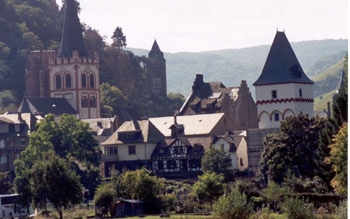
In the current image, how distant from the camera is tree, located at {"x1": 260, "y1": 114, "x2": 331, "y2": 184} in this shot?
360ft

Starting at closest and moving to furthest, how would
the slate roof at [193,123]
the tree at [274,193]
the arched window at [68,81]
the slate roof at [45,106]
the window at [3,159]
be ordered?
the tree at [274,193] → the slate roof at [193,123] → the window at [3,159] → the slate roof at [45,106] → the arched window at [68,81]

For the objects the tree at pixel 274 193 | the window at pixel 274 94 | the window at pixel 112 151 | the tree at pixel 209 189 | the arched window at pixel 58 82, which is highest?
the arched window at pixel 58 82

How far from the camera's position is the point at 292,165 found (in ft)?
362

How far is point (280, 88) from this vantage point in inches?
5458

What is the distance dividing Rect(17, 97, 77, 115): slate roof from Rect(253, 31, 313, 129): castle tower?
3945cm

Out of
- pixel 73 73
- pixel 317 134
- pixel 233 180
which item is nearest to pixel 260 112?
pixel 233 180

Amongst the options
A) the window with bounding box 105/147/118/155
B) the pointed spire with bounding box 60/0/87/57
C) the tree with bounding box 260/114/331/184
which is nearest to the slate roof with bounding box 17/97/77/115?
the pointed spire with bounding box 60/0/87/57

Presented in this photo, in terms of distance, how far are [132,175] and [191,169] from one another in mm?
34783

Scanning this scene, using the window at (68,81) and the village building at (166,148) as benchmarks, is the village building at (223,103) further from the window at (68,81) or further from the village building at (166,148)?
the window at (68,81)

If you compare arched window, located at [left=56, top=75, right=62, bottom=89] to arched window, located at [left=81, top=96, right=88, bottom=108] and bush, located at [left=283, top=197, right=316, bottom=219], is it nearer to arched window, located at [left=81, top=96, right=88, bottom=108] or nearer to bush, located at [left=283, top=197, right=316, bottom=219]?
arched window, located at [left=81, top=96, right=88, bottom=108]

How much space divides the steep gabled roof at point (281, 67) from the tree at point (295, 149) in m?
25.4

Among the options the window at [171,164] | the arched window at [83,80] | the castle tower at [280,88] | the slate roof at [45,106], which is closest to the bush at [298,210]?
the castle tower at [280,88]

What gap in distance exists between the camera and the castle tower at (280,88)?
138500mm

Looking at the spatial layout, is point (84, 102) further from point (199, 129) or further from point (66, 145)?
point (66, 145)
